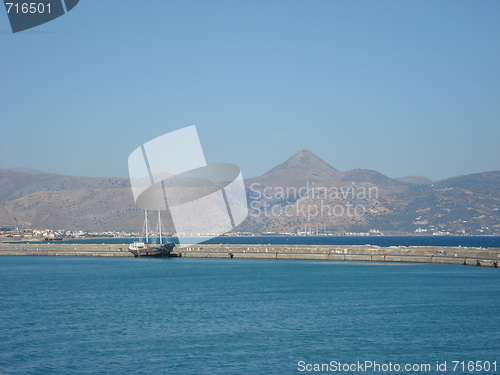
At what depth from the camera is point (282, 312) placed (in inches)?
1332

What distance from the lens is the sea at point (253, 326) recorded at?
22.5 meters

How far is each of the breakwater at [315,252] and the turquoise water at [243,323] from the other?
444 inches

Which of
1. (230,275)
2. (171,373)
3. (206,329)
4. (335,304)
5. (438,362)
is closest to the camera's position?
(171,373)

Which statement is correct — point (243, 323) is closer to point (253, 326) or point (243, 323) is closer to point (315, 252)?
point (253, 326)

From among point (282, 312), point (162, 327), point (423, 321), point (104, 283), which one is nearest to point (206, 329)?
point (162, 327)

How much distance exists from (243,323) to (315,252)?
5110 centimetres

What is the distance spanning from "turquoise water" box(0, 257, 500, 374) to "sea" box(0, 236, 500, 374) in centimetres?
6

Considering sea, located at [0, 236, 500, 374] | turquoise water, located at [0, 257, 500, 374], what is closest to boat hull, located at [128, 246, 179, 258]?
turquoise water, located at [0, 257, 500, 374]

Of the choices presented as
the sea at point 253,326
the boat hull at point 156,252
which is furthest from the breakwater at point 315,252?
the sea at point 253,326

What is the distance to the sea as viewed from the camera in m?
22.5

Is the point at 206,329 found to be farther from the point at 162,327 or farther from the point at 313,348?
the point at 313,348

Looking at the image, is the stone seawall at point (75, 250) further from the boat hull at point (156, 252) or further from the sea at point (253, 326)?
the sea at point (253, 326)

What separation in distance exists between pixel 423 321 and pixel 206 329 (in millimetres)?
11055

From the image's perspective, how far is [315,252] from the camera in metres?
80.6
